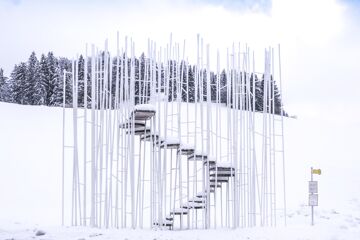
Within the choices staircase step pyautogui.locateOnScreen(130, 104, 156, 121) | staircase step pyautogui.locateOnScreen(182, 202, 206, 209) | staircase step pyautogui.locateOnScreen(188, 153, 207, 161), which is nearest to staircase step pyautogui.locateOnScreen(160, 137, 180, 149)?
staircase step pyautogui.locateOnScreen(188, 153, 207, 161)

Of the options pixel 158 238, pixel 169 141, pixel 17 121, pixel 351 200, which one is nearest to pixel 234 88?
pixel 169 141

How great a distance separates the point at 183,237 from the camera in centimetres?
994

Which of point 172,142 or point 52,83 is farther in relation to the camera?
point 52,83

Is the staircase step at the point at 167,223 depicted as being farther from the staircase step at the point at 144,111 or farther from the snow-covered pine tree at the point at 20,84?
the snow-covered pine tree at the point at 20,84

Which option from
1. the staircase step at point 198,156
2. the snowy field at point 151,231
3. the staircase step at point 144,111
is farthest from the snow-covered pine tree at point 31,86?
the staircase step at point 144,111

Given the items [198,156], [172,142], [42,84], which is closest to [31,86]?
[42,84]

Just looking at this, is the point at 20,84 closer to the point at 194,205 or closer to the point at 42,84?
the point at 42,84

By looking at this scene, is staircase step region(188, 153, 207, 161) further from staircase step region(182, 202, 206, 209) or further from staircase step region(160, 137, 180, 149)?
staircase step region(182, 202, 206, 209)

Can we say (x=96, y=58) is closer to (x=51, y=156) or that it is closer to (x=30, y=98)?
(x=51, y=156)

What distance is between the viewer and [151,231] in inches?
424

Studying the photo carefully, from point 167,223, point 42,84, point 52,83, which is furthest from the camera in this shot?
point 52,83

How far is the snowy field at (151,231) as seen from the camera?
35.1 ft

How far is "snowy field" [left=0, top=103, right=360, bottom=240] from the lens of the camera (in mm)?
10695

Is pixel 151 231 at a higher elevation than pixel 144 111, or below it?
below
